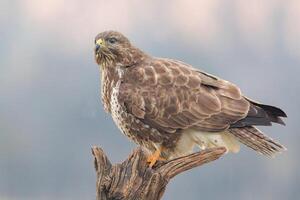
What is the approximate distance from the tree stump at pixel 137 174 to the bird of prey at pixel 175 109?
0.35 metres

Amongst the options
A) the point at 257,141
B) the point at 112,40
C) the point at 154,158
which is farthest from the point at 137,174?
the point at 112,40

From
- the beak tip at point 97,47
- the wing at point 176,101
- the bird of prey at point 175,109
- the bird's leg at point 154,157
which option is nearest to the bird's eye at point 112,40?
the bird of prey at point 175,109

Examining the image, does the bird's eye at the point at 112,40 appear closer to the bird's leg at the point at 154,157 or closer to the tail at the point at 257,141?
the bird's leg at the point at 154,157

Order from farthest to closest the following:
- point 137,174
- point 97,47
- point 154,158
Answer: point 97,47, point 154,158, point 137,174

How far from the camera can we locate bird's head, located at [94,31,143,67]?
5.21 m

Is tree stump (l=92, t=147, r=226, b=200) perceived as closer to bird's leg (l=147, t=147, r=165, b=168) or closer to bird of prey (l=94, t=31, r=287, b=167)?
bird's leg (l=147, t=147, r=165, b=168)

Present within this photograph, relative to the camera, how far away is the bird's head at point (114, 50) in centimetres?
521

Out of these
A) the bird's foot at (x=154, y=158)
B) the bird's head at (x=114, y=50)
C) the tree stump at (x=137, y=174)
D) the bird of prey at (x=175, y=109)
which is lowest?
the tree stump at (x=137, y=174)

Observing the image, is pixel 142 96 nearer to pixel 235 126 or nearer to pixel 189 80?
pixel 189 80

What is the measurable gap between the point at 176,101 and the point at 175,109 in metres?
0.08

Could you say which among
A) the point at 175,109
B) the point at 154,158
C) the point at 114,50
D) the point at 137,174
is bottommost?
the point at 137,174

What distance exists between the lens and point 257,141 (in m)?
5.10

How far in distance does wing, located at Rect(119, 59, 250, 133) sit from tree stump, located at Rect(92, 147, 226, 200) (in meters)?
0.46

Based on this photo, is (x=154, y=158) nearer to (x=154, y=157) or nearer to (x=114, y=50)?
(x=154, y=157)
